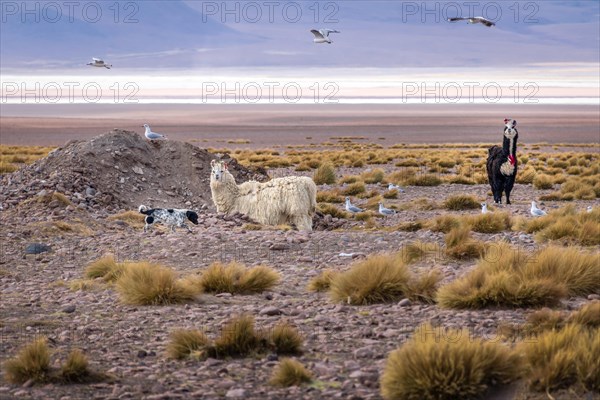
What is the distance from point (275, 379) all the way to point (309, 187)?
9039mm

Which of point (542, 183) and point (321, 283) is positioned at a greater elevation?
point (542, 183)

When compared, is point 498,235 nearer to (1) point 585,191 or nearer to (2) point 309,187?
(2) point 309,187

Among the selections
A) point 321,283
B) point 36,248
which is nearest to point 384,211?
point 36,248

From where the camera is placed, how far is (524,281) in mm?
8609

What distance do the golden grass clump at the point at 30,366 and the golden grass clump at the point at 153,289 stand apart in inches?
88.1

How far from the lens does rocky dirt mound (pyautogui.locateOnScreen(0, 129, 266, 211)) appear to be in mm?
17031

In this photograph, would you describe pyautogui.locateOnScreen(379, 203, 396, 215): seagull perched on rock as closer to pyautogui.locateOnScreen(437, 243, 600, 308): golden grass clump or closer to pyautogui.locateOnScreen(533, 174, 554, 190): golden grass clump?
pyautogui.locateOnScreen(437, 243, 600, 308): golden grass clump

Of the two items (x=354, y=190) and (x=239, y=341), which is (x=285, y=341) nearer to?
(x=239, y=341)

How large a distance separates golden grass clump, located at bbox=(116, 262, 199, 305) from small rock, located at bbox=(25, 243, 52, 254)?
3.57 metres

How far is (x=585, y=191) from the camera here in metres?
22.9

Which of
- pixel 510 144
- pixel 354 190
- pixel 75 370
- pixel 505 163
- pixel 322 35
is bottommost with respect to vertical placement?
pixel 75 370

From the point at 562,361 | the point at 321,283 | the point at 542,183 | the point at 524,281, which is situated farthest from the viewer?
the point at 542,183

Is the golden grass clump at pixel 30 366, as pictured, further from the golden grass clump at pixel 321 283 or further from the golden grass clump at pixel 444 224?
the golden grass clump at pixel 444 224

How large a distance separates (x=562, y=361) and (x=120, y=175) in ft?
43.3
